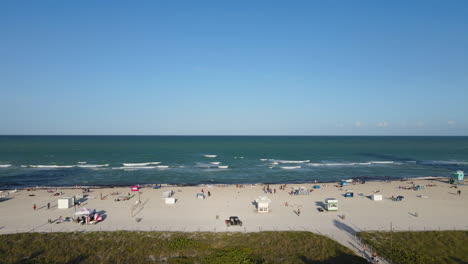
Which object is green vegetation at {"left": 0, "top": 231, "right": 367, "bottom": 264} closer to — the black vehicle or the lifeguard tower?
the black vehicle

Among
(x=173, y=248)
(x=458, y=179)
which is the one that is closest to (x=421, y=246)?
(x=173, y=248)

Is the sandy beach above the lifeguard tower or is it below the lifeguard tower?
below

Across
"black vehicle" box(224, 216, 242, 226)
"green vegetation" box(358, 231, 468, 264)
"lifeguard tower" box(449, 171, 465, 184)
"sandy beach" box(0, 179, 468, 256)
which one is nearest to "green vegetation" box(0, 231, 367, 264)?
"sandy beach" box(0, 179, 468, 256)

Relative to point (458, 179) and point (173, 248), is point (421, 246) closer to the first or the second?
point (173, 248)

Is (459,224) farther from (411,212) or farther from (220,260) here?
(220,260)

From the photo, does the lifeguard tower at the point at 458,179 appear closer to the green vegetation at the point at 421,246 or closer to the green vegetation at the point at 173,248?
the green vegetation at the point at 421,246

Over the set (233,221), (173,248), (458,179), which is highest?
(458,179)

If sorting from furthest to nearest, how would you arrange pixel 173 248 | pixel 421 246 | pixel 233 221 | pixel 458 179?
pixel 458 179, pixel 233 221, pixel 421 246, pixel 173 248
